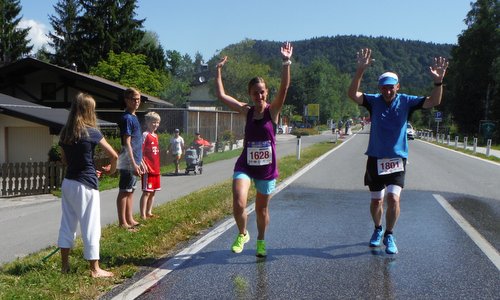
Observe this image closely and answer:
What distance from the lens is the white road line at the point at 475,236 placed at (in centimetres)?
580

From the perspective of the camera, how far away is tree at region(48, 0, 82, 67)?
5016cm

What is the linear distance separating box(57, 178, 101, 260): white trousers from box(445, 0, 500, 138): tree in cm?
6405

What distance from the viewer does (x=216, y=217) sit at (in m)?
8.31

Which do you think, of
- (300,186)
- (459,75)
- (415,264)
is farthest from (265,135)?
(459,75)

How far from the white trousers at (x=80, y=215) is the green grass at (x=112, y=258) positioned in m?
0.29

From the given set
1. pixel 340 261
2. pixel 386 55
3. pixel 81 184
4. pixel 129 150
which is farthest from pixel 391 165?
pixel 386 55

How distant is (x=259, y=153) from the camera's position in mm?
5516

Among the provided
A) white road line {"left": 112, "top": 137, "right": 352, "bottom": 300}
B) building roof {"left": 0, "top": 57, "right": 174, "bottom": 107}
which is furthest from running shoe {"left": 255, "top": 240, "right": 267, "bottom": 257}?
building roof {"left": 0, "top": 57, "right": 174, "bottom": 107}

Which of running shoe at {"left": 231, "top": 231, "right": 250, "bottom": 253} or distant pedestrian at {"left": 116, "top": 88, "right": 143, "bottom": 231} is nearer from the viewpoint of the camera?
running shoe at {"left": 231, "top": 231, "right": 250, "bottom": 253}

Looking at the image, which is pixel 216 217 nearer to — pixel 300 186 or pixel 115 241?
pixel 115 241

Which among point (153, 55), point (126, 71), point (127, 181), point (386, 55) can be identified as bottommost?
point (127, 181)

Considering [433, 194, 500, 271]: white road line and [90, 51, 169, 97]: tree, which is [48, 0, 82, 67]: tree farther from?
[433, 194, 500, 271]: white road line

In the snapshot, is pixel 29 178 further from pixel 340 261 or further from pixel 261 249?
pixel 340 261

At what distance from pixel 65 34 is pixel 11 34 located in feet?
18.2
